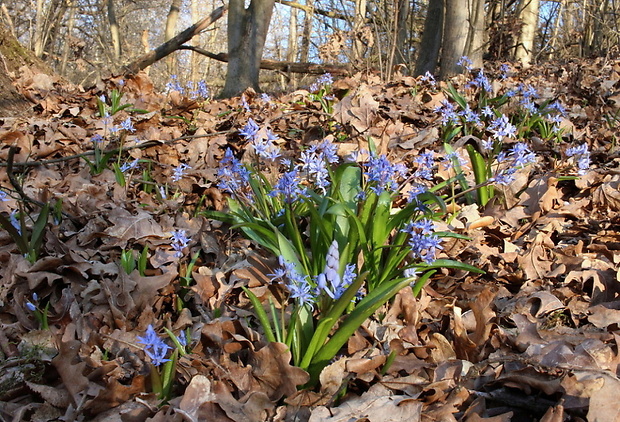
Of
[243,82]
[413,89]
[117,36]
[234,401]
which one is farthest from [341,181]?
[117,36]

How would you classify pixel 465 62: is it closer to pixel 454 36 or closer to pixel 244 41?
pixel 454 36

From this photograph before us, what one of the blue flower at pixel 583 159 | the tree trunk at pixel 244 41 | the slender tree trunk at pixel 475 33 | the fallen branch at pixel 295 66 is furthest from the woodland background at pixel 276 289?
the fallen branch at pixel 295 66

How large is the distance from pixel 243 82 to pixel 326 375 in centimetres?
548

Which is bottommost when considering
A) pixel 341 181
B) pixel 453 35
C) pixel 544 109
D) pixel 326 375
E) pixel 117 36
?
pixel 326 375

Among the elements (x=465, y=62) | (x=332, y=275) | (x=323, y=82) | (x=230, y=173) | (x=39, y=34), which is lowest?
(x=332, y=275)

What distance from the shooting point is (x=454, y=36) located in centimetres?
544

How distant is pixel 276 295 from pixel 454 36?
4.43 meters

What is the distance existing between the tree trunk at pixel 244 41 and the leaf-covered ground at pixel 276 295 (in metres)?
3.16

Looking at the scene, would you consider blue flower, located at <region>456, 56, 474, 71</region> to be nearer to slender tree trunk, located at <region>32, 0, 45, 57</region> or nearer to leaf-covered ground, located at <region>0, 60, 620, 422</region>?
leaf-covered ground, located at <region>0, 60, 620, 422</region>

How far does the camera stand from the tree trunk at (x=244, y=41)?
6.41 meters

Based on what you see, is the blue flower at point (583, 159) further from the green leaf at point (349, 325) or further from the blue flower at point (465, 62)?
the blue flower at point (465, 62)

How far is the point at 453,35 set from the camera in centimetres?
544

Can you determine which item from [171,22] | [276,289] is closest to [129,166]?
[276,289]

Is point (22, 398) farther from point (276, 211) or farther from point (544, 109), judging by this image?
point (544, 109)
